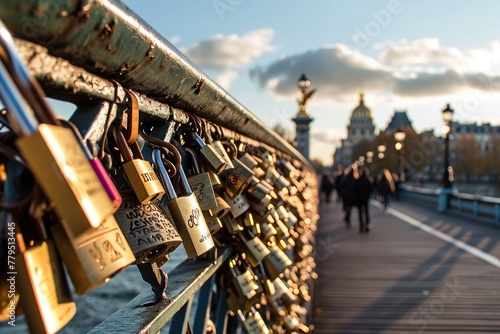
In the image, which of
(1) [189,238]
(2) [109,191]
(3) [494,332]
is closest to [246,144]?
(1) [189,238]

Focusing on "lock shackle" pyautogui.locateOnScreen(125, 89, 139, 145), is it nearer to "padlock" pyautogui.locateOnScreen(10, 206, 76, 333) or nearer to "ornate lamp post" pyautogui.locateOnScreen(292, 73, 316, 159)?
"padlock" pyautogui.locateOnScreen(10, 206, 76, 333)

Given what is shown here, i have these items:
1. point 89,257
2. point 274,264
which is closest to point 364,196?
point 274,264

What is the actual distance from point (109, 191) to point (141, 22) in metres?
0.45

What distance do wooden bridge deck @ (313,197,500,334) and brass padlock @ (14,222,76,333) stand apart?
5650 mm

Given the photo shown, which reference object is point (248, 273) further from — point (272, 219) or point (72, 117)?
point (72, 117)

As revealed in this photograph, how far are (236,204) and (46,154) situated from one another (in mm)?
1660

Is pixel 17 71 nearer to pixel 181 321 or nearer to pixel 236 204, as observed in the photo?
pixel 181 321

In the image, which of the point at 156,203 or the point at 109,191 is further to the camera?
the point at 156,203

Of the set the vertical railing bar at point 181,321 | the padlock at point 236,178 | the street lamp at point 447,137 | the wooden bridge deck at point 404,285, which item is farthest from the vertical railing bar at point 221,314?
the street lamp at point 447,137

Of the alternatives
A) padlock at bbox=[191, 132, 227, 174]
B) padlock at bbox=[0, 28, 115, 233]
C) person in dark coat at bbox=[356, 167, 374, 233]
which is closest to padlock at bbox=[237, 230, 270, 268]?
padlock at bbox=[191, 132, 227, 174]

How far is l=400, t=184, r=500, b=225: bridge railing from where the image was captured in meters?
19.5

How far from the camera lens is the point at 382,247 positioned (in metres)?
13.2

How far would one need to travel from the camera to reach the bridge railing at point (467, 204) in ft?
64.0

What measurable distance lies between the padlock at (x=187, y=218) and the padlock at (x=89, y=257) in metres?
0.51
